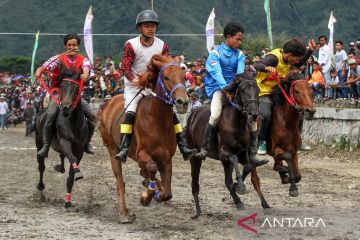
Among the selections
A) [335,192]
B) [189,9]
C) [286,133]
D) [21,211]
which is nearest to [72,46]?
[21,211]

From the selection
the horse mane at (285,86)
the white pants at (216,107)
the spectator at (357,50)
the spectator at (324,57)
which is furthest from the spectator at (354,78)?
the white pants at (216,107)

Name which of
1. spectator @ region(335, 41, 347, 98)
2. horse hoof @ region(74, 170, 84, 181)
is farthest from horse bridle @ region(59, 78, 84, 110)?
spectator @ region(335, 41, 347, 98)

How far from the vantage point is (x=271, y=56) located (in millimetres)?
12445

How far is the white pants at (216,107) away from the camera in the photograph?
11344 mm

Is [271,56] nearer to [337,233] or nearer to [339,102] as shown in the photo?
[337,233]

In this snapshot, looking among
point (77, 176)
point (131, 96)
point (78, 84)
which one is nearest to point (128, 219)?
point (77, 176)

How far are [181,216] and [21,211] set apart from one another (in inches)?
96.7

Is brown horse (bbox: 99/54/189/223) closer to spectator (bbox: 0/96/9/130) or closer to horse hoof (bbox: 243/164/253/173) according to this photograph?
horse hoof (bbox: 243/164/253/173)

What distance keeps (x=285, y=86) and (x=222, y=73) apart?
1.14 metres

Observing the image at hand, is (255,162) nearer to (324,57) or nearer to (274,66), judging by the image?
(274,66)

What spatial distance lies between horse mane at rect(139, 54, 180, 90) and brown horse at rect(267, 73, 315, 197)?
2.28 metres

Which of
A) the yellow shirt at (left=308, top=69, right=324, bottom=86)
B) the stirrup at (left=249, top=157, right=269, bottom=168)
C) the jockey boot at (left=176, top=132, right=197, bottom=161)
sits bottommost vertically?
the stirrup at (left=249, top=157, right=269, bottom=168)

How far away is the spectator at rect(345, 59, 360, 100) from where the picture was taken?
2122 centimetres

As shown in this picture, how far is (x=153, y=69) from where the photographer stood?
34.6ft
